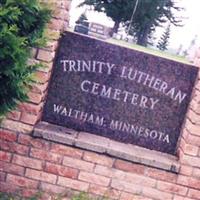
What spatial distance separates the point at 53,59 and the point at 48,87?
0.30 metres

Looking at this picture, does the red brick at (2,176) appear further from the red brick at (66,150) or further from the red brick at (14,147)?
the red brick at (66,150)

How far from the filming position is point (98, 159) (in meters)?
4.23

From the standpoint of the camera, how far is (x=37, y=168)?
427cm

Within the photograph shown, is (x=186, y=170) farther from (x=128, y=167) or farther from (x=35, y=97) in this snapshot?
(x=35, y=97)

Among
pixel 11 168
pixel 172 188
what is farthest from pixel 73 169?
pixel 172 188

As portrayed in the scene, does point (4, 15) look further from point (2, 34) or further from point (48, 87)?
point (48, 87)

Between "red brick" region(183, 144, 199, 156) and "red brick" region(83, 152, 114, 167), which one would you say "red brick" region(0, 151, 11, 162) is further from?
"red brick" region(183, 144, 199, 156)

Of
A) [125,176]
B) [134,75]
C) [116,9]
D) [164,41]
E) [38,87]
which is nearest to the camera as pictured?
[38,87]

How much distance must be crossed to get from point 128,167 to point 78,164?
48 centimetres

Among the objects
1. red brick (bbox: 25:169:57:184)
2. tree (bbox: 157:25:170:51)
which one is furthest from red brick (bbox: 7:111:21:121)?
tree (bbox: 157:25:170:51)

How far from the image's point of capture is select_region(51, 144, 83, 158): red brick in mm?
4227

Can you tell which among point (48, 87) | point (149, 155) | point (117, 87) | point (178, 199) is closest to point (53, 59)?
point (48, 87)

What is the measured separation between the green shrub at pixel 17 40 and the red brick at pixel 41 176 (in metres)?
0.96

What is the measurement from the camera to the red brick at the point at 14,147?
4250 millimetres
